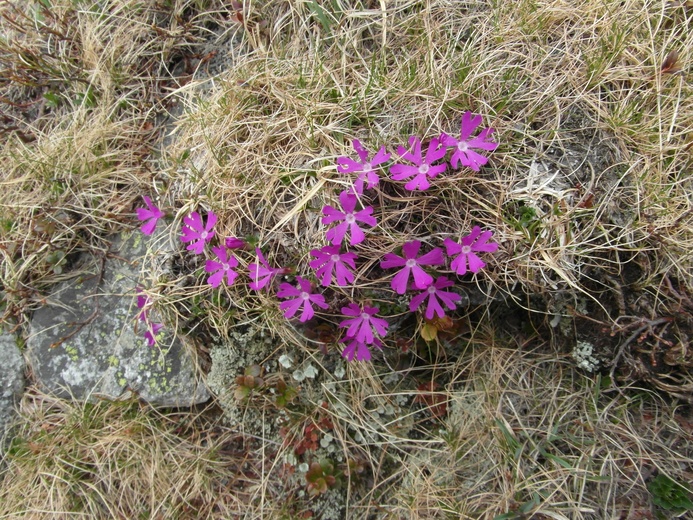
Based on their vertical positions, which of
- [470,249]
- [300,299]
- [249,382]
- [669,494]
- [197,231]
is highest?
[470,249]

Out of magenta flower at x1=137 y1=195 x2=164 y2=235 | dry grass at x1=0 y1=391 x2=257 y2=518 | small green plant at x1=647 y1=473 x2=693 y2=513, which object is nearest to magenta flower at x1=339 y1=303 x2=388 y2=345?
dry grass at x1=0 y1=391 x2=257 y2=518

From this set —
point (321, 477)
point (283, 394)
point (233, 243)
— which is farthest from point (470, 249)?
point (321, 477)

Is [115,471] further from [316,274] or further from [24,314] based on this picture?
[316,274]

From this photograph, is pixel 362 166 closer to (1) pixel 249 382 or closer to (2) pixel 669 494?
(1) pixel 249 382

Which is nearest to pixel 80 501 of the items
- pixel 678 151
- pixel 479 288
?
pixel 479 288

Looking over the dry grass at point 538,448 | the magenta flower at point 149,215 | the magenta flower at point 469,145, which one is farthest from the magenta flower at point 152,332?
the magenta flower at point 469,145

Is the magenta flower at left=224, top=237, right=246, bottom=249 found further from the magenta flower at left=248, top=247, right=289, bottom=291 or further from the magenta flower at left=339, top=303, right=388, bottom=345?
the magenta flower at left=339, top=303, right=388, bottom=345
